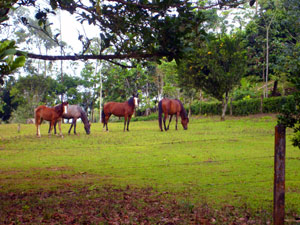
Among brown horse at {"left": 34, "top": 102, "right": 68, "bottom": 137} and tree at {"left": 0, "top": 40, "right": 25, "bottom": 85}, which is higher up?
tree at {"left": 0, "top": 40, "right": 25, "bottom": 85}

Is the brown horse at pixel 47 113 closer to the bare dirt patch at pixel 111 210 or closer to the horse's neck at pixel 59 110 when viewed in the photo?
the horse's neck at pixel 59 110

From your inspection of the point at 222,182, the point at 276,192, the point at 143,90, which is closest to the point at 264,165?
the point at 222,182

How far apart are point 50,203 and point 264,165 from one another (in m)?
6.02

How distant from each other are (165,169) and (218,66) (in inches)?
803

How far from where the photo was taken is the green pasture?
692cm

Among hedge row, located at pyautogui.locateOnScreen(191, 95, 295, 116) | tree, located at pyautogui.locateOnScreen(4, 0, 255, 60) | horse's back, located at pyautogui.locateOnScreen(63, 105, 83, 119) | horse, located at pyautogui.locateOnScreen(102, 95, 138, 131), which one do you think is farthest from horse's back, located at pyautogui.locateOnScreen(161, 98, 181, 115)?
tree, located at pyautogui.locateOnScreen(4, 0, 255, 60)

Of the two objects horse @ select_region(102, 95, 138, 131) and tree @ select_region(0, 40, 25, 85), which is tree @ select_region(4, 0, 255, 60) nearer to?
tree @ select_region(0, 40, 25, 85)

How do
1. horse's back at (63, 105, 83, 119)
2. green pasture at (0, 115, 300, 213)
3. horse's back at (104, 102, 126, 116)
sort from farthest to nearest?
horse's back at (104, 102, 126, 116) → horse's back at (63, 105, 83, 119) → green pasture at (0, 115, 300, 213)

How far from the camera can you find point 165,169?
31.6 feet

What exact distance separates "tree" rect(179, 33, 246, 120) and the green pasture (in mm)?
13317

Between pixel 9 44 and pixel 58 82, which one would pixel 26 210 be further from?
pixel 58 82

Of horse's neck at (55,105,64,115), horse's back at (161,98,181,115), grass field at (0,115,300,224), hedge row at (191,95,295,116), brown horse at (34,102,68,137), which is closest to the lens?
grass field at (0,115,300,224)

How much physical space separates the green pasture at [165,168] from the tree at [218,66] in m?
13.3

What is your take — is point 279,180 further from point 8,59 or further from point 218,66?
point 218,66
